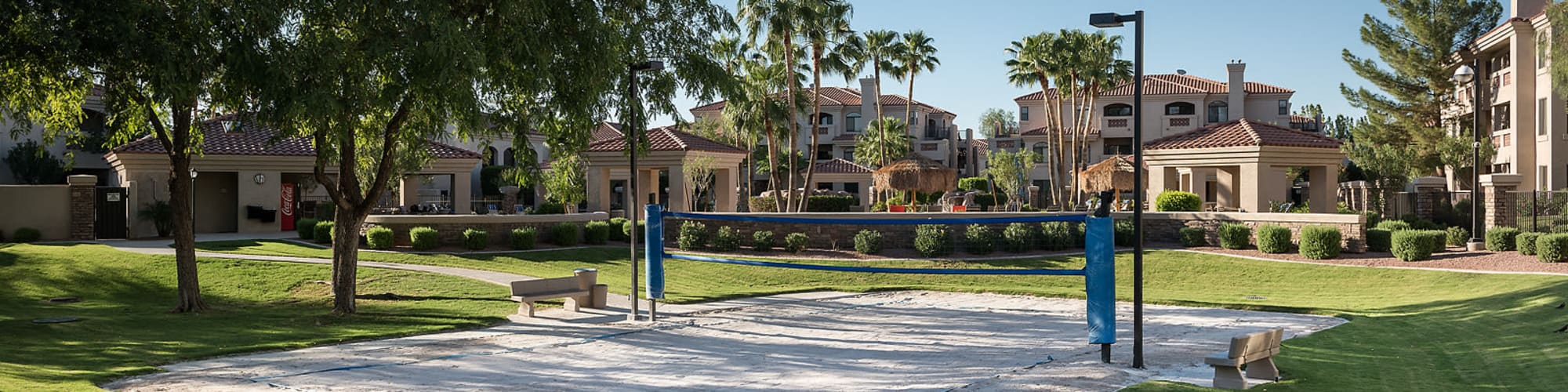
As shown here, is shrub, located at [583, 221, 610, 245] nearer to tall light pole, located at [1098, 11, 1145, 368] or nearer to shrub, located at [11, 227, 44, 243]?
shrub, located at [11, 227, 44, 243]

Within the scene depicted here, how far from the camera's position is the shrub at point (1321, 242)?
86.4ft

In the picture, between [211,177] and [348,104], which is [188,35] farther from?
[211,177]

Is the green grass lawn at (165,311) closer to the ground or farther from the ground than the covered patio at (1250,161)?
closer to the ground

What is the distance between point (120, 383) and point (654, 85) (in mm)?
8147

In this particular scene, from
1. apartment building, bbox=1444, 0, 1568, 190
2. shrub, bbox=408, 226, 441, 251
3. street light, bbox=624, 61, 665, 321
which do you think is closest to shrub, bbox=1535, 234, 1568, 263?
apartment building, bbox=1444, 0, 1568, 190

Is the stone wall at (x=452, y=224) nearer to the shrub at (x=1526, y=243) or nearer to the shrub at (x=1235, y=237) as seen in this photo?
the shrub at (x=1235, y=237)

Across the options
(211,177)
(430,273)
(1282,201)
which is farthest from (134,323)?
(1282,201)

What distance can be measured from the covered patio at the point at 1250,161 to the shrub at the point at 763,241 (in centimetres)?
1331

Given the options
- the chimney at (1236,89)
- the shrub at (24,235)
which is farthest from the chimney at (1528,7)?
the shrub at (24,235)

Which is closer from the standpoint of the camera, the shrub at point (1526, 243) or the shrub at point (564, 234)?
the shrub at point (1526, 243)

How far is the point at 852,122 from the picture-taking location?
80.6 metres

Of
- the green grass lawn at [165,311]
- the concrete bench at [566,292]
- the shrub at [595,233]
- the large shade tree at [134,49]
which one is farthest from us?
the shrub at [595,233]

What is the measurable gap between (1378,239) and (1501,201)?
3.22 meters

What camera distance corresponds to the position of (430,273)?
21875 millimetres
